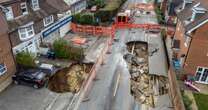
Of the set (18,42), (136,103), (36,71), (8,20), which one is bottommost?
(136,103)

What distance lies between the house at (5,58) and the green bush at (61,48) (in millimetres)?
6410

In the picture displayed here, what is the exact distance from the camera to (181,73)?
85.0 feet

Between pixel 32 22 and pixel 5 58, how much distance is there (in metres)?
6.71

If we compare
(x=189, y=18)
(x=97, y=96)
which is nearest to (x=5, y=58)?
(x=97, y=96)

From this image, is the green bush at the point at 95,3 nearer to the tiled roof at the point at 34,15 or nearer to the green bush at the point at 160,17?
the green bush at the point at 160,17

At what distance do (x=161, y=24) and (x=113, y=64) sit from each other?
812 inches

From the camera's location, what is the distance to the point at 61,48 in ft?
96.1

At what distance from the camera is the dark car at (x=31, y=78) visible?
23.6 m

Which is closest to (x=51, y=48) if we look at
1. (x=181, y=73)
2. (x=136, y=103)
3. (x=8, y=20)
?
(x=8, y=20)

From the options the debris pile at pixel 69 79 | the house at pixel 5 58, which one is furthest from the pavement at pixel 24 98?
the debris pile at pixel 69 79

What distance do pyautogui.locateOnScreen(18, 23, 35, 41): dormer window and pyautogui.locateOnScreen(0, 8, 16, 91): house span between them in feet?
9.29

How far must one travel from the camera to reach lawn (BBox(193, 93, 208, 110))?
21391 millimetres

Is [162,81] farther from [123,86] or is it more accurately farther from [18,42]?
[18,42]

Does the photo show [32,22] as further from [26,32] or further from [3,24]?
[3,24]
